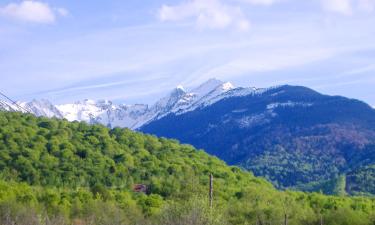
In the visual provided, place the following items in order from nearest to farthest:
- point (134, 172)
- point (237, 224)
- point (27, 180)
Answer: point (237, 224) < point (27, 180) < point (134, 172)

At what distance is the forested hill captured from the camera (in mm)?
74688

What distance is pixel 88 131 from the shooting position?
445 ft

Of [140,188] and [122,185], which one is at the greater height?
[122,185]

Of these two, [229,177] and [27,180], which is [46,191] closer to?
[27,180]

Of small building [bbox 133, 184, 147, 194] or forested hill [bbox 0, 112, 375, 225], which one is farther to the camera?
small building [bbox 133, 184, 147, 194]

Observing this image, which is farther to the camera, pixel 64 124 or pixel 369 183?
pixel 369 183

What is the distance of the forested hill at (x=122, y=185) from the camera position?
245 feet

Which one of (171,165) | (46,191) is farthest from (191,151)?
(46,191)

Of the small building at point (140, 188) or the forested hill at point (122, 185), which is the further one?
the small building at point (140, 188)

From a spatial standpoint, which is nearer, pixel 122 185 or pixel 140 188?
pixel 140 188

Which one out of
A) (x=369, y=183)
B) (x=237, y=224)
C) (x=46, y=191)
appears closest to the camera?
(x=237, y=224)

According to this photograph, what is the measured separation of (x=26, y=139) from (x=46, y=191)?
32.1 meters

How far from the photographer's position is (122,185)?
107 m

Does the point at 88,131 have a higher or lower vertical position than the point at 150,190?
higher
